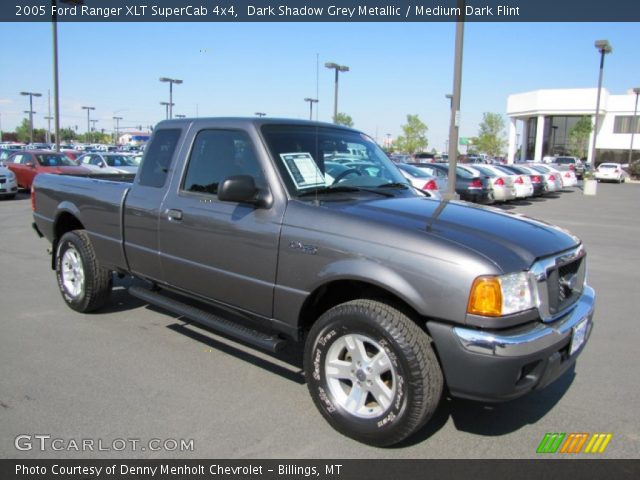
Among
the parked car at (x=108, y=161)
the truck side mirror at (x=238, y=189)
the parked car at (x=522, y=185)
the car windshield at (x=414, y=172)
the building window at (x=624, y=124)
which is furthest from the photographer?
the building window at (x=624, y=124)

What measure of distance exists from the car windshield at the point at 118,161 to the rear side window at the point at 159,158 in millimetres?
18059

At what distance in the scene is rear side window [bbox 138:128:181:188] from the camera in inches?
180

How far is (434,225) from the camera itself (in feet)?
10.7

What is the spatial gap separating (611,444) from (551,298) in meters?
1.03

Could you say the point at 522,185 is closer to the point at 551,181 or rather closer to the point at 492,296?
the point at 551,181

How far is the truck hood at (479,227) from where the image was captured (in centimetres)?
297

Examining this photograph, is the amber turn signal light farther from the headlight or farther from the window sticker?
the window sticker

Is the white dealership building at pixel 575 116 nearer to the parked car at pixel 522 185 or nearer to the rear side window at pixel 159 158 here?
the parked car at pixel 522 185

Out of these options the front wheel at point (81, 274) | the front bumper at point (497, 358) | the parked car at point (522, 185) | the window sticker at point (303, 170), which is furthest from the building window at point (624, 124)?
the front bumper at point (497, 358)

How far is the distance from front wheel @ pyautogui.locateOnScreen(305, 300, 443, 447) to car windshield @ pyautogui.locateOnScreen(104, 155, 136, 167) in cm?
2022

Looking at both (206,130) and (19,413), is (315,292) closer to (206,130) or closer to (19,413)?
(206,130)

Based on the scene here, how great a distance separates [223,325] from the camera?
3973 millimetres
